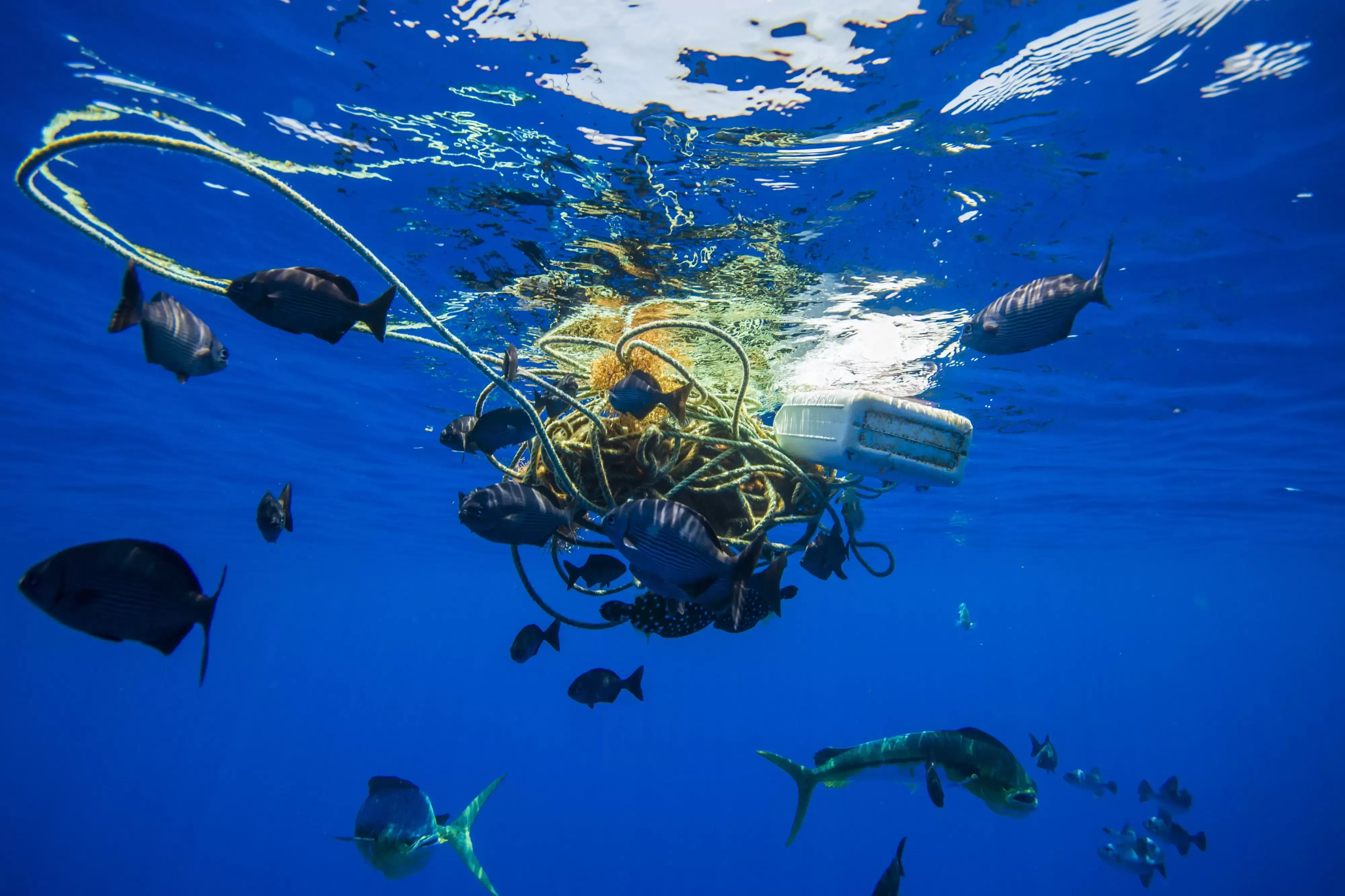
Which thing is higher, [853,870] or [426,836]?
[426,836]

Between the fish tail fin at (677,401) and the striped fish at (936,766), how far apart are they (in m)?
2.71

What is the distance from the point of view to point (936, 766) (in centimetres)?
455

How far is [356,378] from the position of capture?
1512 cm

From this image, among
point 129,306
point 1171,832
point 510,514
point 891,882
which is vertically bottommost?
point 1171,832

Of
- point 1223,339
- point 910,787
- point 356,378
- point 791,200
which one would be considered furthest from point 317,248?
point 1223,339

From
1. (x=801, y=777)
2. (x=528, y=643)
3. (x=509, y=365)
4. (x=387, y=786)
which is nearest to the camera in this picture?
(x=509, y=365)

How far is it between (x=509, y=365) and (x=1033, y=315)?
3.59 meters

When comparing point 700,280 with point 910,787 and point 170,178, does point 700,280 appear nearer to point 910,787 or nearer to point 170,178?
point 910,787

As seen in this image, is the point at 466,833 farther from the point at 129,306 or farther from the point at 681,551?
the point at 129,306

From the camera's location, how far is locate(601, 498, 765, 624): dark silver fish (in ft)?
8.93

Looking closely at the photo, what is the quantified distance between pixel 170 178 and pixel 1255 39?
13539 millimetres

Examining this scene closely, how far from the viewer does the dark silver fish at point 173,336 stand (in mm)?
2713

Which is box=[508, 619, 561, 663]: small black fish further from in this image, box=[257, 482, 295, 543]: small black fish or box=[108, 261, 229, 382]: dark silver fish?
box=[108, 261, 229, 382]: dark silver fish

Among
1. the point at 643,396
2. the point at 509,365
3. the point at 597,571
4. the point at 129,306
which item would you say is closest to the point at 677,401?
the point at 643,396
